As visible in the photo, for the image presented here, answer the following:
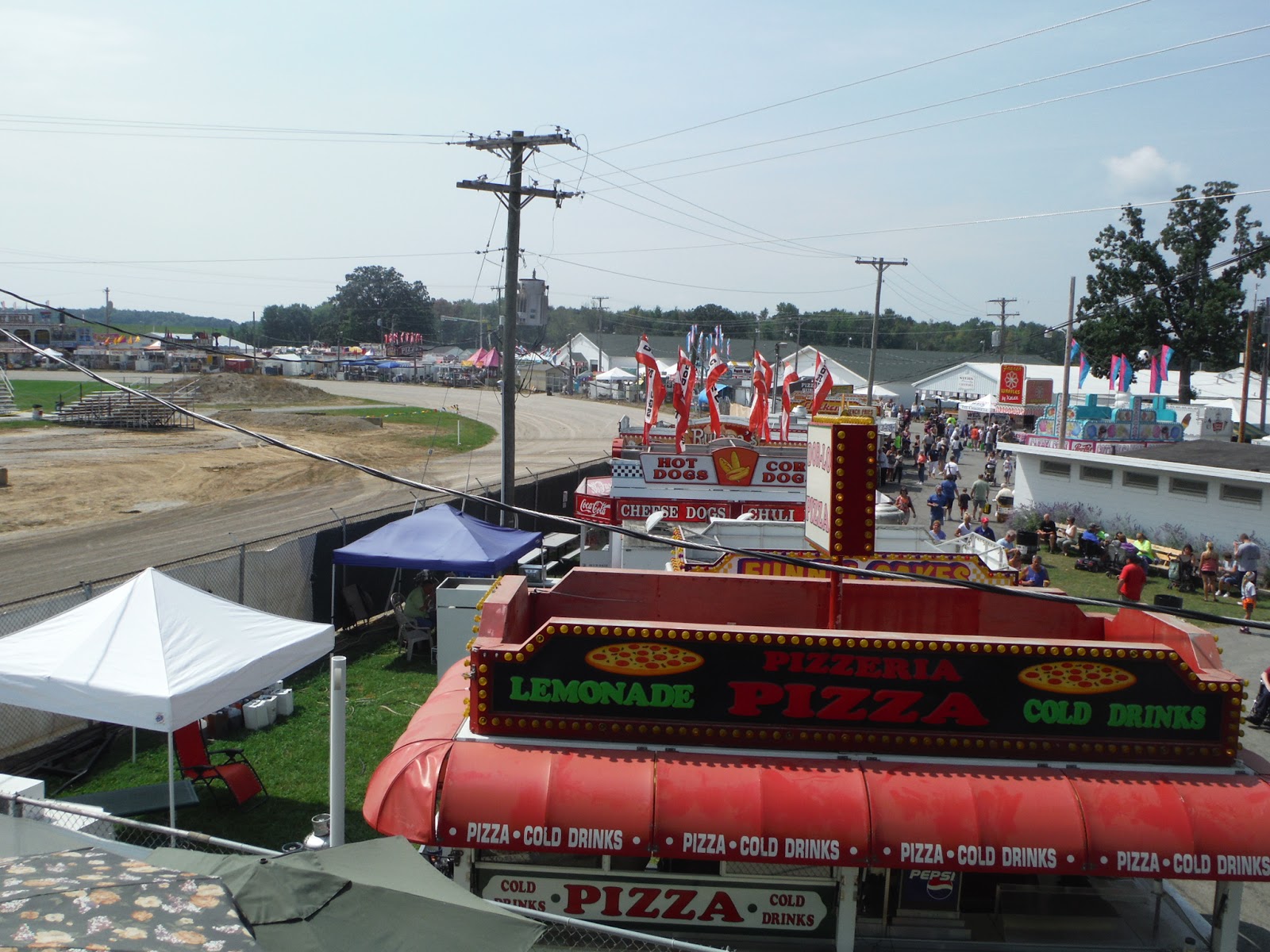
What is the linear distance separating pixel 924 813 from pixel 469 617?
769 cm

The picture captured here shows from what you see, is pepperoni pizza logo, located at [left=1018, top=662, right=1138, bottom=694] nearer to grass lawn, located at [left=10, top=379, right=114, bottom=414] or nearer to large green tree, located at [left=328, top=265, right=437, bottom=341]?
grass lawn, located at [left=10, top=379, right=114, bottom=414]

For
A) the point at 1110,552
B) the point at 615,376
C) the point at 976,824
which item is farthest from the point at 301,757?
the point at 615,376

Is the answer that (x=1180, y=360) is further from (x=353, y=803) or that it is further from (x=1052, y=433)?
(x=353, y=803)

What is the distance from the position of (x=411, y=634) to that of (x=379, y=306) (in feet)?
527

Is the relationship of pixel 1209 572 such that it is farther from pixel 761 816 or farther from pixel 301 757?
pixel 301 757

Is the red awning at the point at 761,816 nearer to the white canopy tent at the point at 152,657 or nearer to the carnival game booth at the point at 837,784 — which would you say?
the carnival game booth at the point at 837,784

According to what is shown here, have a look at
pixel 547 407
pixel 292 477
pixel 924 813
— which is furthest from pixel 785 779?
pixel 547 407

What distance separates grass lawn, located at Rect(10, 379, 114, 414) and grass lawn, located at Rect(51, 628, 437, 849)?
4776 centimetres

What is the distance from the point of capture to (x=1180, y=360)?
58312mm

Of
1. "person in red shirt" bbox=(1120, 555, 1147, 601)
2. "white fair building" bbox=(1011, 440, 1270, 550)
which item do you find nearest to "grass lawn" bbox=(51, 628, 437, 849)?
"person in red shirt" bbox=(1120, 555, 1147, 601)

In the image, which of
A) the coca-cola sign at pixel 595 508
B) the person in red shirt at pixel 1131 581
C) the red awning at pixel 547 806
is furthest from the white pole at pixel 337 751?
the person in red shirt at pixel 1131 581

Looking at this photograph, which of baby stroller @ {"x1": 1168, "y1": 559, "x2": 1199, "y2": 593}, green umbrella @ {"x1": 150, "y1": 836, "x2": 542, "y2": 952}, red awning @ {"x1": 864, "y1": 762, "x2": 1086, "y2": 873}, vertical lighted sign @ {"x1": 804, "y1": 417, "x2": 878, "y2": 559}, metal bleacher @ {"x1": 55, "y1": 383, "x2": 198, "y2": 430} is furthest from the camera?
metal bleacher @ {"x1": 55, "y1": 383, "x2": 198, "y2": 430}

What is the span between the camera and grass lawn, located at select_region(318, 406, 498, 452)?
47219 millimetres

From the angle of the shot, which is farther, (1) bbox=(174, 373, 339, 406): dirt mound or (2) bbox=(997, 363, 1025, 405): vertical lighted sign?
Result: (1) bbox=(174, 373, 339, 406): dirt mound
